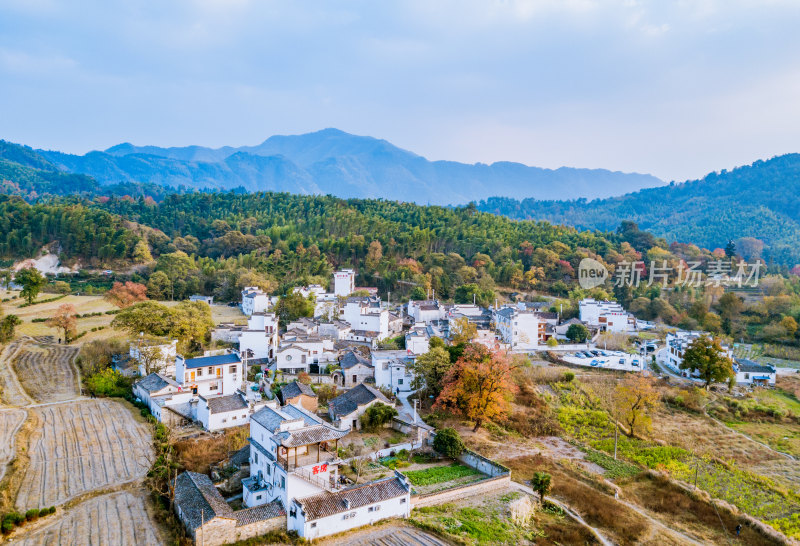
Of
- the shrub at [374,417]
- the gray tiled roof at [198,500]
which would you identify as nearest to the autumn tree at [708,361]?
the shrub at [374,417]

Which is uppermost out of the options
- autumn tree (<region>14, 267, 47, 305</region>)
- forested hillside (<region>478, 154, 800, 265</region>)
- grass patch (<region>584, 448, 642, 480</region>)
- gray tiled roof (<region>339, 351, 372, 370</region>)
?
forested hillside (<region>478, 154, 800, 265</region>)

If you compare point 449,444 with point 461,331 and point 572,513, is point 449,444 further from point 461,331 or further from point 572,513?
point 461,331

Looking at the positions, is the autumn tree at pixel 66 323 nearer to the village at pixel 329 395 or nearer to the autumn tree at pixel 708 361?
the village at pixel 329 395

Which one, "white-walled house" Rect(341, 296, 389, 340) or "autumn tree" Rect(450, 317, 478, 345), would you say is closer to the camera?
"autumn tree" Rect(450, 317, 478, 345)

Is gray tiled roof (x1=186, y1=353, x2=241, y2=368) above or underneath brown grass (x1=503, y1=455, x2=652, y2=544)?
above

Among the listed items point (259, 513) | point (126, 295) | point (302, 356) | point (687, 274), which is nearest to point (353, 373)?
point (302, 356)

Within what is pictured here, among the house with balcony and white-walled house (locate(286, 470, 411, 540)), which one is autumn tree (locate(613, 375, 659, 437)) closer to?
white-walled house (locate(286, 470, 411, 540))

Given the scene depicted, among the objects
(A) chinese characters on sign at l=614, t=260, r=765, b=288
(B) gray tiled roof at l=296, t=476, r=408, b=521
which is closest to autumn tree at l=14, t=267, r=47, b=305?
(B) gray tiled roof at l=296, t=476, r=408, b=521
